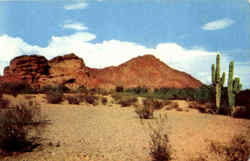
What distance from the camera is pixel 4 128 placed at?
4648 mm

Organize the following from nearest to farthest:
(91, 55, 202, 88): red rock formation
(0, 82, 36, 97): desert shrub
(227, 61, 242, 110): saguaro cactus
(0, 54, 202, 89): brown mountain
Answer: (227, 61, 242, 110): saguaro cactus < (0, 82, 36, 97): desert shrub < (0, 54, 202, 89): brown mountain < (91, 55, 202, 88): red rock formation

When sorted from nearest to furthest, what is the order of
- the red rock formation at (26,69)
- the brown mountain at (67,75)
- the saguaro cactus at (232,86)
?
the saguaro cactus at (232,86) → the red rock formation at (26,69) → the brown mountain at (67,75)

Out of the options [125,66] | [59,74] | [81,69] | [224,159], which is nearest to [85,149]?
[224,159]

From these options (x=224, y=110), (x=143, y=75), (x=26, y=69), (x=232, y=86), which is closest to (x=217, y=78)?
(x=232, y=86)

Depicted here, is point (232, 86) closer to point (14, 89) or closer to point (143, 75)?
point (14, 89)

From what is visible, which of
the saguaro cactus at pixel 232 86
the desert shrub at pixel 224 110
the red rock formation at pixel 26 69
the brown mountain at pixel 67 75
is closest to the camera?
the saguaro cactus at pixel 232 86

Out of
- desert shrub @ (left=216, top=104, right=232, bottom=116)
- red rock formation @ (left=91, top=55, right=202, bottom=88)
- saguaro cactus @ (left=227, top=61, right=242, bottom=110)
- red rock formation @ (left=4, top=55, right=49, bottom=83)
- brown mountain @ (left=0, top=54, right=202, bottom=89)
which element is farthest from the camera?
red rock formation @ (left=91, top=55, right=202, bottom=88)

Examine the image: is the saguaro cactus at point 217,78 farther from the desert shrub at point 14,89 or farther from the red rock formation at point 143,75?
the red rock formation at point 143,75

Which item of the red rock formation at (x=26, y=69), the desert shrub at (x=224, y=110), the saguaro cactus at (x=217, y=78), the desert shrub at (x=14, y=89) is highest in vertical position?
the red rock formation at (x=26, y=69)

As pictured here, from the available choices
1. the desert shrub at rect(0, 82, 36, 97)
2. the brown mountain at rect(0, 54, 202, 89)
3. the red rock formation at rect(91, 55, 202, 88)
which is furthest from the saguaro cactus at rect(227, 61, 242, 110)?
the red rock formation at rect(91, 55, 202, 88)

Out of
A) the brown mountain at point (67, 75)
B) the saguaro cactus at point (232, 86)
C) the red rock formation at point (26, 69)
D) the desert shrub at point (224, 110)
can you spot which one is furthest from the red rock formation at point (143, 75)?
the saguaro cactus at point (232, 86)

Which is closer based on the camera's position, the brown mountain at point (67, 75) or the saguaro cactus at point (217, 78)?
the saguaro cactus at point (217, 78)

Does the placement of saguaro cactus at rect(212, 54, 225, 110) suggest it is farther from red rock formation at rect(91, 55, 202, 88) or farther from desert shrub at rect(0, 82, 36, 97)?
red rock formation at rect(91, 55, 202, 88)

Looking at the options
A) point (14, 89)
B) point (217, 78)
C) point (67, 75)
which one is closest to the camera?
point (217, 78)
